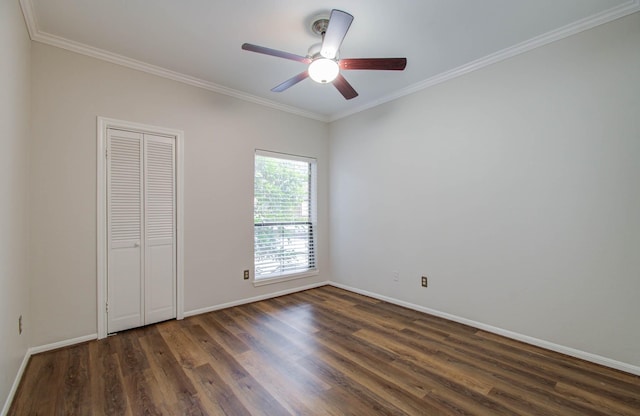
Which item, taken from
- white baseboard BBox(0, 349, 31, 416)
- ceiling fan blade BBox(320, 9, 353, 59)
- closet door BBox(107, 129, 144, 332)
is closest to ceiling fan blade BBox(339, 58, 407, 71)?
ceiling fan blade BBox(320, 9, 353, 59)

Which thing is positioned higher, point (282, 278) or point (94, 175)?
point (94, 175)

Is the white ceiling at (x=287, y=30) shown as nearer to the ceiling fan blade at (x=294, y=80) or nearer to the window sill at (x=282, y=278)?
the ceiling fan blade at (x=294, y=80)

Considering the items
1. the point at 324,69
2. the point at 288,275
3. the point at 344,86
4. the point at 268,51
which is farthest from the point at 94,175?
the point at 288,275

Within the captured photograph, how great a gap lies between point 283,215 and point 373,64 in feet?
8.35

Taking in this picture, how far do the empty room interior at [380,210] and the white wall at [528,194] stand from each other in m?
0.02

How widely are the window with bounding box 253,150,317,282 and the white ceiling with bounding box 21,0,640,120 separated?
134 cm

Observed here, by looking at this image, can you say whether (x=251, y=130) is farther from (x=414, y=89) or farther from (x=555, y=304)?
(x=555, y=304)

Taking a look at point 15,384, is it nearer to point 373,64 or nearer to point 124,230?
point 124,230

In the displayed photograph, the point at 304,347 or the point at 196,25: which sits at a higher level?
the point at 196,25

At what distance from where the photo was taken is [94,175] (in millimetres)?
2752

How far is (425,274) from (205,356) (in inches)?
97.8

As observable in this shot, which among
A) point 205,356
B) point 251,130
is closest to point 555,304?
point 205,356

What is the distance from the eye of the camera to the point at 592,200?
235cm

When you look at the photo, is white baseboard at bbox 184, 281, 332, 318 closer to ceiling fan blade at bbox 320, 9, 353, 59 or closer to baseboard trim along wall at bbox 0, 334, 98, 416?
baseboard trim along wall at bbox 0, 334, 98, 416
